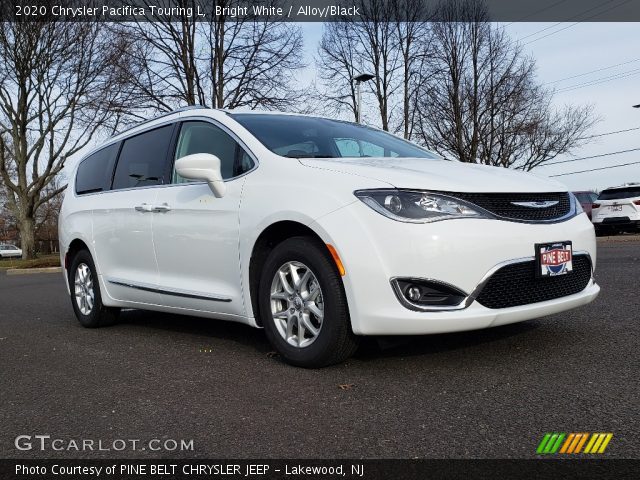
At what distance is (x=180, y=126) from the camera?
16.1 ft

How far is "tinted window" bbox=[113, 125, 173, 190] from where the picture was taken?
16.4 feet

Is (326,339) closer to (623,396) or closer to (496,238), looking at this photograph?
(496,238)

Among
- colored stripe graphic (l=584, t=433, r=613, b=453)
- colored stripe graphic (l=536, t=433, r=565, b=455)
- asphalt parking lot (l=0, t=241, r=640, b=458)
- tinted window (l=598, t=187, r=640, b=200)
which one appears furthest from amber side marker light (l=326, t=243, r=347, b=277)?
tinted window (l=598, t=187, r=640, b=200)

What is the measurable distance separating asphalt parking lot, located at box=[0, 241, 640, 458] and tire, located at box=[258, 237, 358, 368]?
0.45 feet

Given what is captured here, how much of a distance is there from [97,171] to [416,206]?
3842 millimetres

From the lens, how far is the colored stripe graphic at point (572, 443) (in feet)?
7.47

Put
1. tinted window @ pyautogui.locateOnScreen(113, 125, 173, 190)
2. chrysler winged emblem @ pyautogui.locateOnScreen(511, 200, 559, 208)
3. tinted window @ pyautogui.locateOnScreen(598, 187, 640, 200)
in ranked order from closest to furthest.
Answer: chrysler winged emblem @ pyautogui.locateOnScreen(511, 200, 559, 208) → tinted window @ pyautogui.locateOnScreen(113, 125, 173, 190) → tinted window @ pyautogui.locateOnScreen(598, 187, 640, 200)

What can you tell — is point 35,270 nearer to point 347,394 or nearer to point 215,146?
point 215,146

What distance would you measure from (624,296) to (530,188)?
101 inches

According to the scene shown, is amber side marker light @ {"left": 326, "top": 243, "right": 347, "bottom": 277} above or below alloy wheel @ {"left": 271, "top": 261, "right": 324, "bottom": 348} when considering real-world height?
above

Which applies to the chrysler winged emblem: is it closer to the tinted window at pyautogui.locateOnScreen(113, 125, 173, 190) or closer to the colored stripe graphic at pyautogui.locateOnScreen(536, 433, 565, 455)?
the colored stripe graphic at pyautogui.locateOnScreen(536, 433, 565, 455)

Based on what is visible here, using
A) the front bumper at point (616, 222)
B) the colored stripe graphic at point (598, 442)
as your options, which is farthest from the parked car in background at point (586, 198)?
the colored stripe graphic at point (598, 442)

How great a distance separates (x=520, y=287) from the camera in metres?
3.41
